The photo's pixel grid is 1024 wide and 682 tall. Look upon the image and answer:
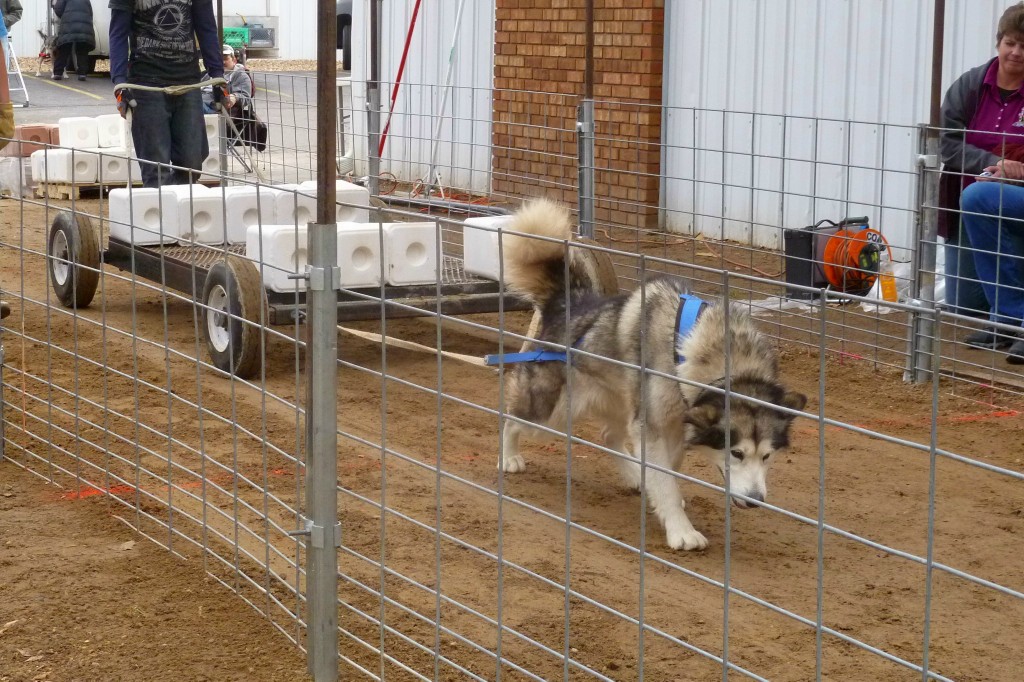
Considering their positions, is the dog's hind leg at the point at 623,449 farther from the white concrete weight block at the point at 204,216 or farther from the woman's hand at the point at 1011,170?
the white concrete weight block at the point at 204,216

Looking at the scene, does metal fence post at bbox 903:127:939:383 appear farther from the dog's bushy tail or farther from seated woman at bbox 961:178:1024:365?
the dog's bushy tail

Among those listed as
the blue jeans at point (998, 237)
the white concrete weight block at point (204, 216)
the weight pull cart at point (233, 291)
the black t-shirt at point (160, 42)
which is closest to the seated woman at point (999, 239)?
the blue jeans at point (998, 237)

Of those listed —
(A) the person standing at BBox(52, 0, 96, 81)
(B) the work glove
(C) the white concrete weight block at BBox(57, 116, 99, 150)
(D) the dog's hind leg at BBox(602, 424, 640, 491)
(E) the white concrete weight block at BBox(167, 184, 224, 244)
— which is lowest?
(D) the dog's hind leg at BBox(602, 424, 640, 491)

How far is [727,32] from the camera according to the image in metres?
10.0

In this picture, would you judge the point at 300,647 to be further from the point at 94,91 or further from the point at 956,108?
the point at 94,91

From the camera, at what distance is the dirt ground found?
334 cm

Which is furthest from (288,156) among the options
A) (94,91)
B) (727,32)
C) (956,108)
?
(94,91)

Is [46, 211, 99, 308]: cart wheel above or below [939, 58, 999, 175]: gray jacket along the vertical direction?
below

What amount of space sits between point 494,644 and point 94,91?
2199 centimetres

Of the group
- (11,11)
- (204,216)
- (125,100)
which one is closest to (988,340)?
(204,216)

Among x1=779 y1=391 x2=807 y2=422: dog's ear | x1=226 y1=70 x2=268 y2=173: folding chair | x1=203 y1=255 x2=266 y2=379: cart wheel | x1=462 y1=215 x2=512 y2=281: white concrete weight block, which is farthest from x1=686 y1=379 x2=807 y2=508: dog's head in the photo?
x1=226 y1=70 x2=268 y2=173: folding chair

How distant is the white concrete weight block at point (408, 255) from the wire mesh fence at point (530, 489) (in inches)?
5.8

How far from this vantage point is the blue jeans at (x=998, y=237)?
622 cm

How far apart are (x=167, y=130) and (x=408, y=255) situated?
2821 mm
